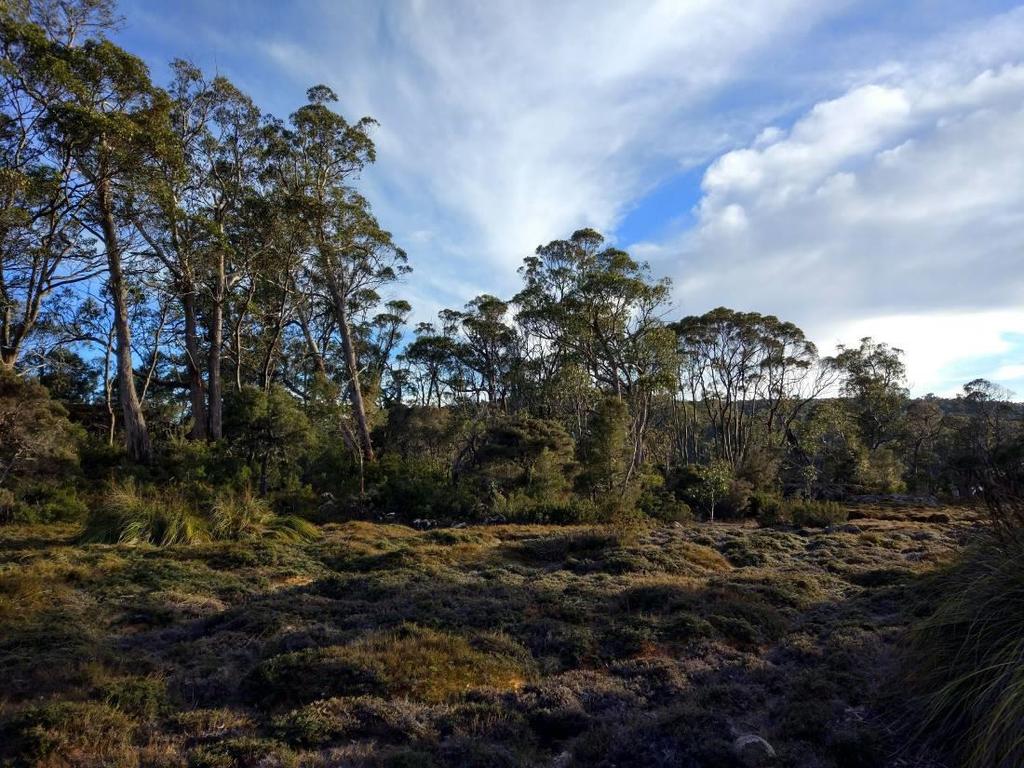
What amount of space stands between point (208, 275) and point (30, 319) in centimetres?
596

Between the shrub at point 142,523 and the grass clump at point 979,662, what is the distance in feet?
34.7

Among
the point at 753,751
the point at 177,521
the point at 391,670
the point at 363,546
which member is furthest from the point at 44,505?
the point at 753,751

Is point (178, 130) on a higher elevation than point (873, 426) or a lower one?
higher

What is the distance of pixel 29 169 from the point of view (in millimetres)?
12312

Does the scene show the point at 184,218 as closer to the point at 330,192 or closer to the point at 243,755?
the point at 330,192

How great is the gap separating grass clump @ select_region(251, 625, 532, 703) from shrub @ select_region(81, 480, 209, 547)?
658 centimetres

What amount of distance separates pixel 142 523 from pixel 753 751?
1036 centimetres

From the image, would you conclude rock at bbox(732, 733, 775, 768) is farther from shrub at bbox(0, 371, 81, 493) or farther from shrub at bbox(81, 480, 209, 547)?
shrub at bbox(0, 371, 81, 493)

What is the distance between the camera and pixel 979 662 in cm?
333

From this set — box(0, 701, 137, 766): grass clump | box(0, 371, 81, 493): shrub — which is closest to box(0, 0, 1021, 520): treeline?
box(0, 371, 81, 493): shrub

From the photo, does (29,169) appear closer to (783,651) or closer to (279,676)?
(279,676)

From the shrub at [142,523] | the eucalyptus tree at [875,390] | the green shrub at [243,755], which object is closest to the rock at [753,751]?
the green shrub at [243,755]

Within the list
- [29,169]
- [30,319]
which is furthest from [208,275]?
[29,169]

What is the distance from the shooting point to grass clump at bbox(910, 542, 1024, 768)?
2.77 m
